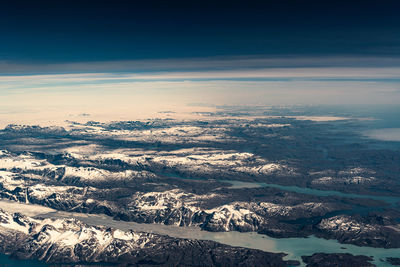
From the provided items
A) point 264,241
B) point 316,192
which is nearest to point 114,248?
point 264,241

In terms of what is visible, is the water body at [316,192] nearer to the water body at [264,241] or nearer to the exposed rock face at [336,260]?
the water body at [264,241]

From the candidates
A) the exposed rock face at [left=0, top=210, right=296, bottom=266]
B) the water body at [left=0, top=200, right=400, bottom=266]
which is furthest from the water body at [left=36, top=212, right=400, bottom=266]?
the exposed rock face at [left=0, top=210, right=296, bottom=266]

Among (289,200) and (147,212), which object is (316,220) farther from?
(147,212)

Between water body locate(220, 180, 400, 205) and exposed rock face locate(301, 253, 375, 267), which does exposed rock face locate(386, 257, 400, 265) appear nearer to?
exposed rock face locate(301, 253, 375, 267)

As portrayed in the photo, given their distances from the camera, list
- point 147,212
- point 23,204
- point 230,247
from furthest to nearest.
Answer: point 23,204 → point 147,212 → point 230,247

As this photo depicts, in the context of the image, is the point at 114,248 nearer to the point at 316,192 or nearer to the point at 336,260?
the point at 336,260

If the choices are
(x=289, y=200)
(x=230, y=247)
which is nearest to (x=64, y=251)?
(x=230, y=247)
